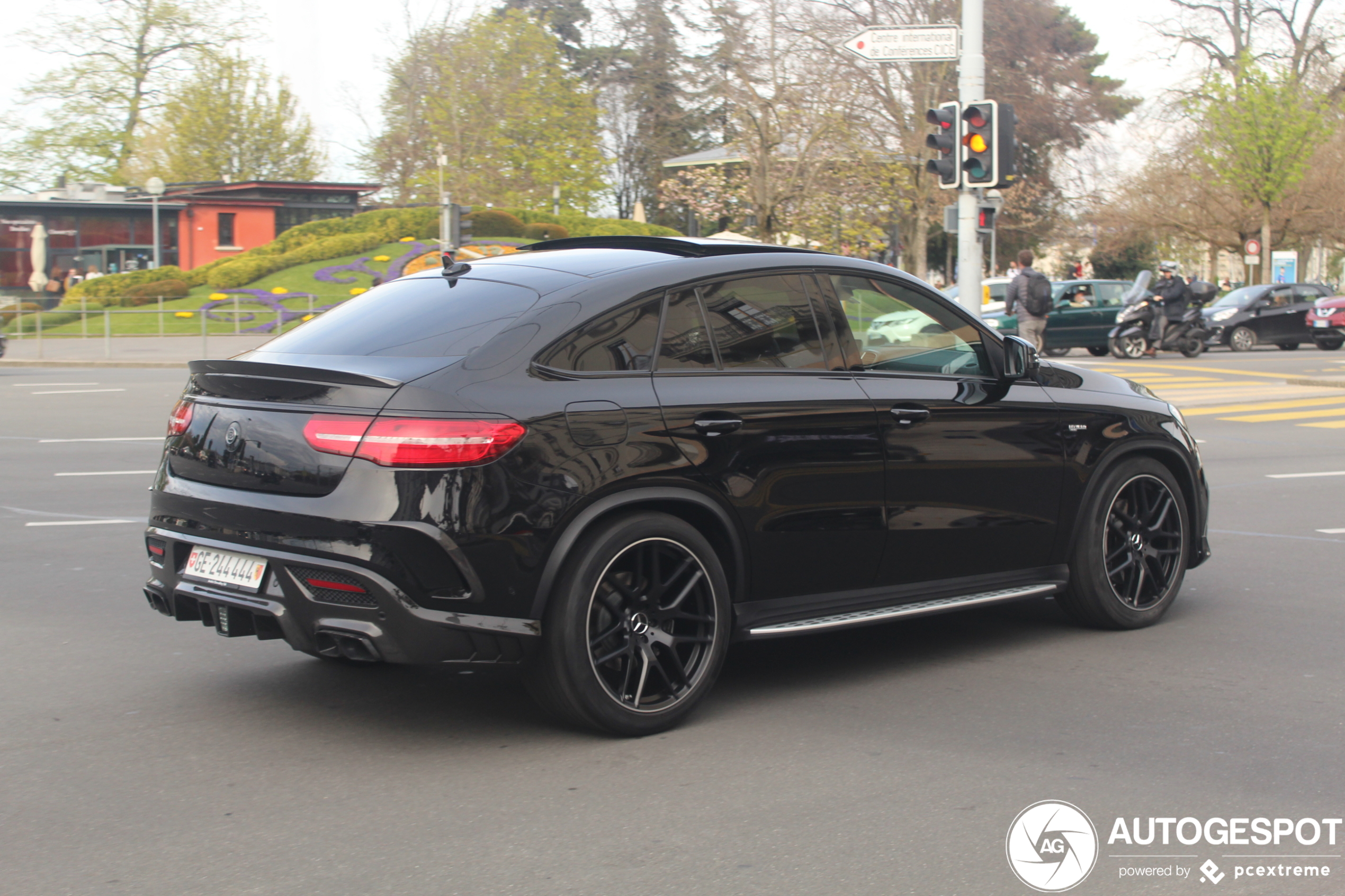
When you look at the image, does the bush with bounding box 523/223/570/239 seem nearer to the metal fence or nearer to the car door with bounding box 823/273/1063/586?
the metal fence

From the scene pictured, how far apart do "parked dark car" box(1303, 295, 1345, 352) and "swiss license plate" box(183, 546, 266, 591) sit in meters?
33.9

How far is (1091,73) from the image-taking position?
6700 centimetres

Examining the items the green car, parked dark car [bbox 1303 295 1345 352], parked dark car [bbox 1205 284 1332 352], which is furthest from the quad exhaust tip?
parked dark car [bbox 1303 295 1345 352]

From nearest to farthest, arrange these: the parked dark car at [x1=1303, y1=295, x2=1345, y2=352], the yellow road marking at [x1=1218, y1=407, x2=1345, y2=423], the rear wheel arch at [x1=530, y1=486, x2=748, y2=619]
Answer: the rear wheel arch at [x1=530, y1=486, x2=748, y2=619]
the yellow road marking at [x1=1218, y1=407, x2=1345, y2=423]
the parked dark car at [x1=1303, y1=295, x2=1345, y2=352]

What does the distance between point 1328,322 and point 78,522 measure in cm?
3169

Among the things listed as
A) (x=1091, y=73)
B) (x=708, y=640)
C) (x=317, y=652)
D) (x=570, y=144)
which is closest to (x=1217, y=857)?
(x=708, y=640)

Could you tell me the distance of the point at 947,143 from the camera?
52.9 feet

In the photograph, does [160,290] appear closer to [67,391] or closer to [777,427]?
[67,391]

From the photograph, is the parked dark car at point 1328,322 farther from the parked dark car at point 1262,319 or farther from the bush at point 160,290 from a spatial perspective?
the bush at point 160,290

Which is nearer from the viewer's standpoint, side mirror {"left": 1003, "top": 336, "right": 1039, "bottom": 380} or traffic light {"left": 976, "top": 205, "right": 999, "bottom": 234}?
side mirror {"left": 1003, "top": 336, "right": 1039, "bottom": 380}

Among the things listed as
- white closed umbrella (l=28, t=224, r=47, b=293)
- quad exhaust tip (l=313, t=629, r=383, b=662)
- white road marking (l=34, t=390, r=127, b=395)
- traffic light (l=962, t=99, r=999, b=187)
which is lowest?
quad exhaust tip (l=313, t=629, r=383, b=662)

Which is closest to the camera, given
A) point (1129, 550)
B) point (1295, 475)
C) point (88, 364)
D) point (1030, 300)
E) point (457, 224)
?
point (1129, 550)

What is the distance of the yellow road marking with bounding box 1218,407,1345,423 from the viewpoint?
53.6ft

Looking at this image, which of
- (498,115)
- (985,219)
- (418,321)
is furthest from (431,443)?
(498,115)
